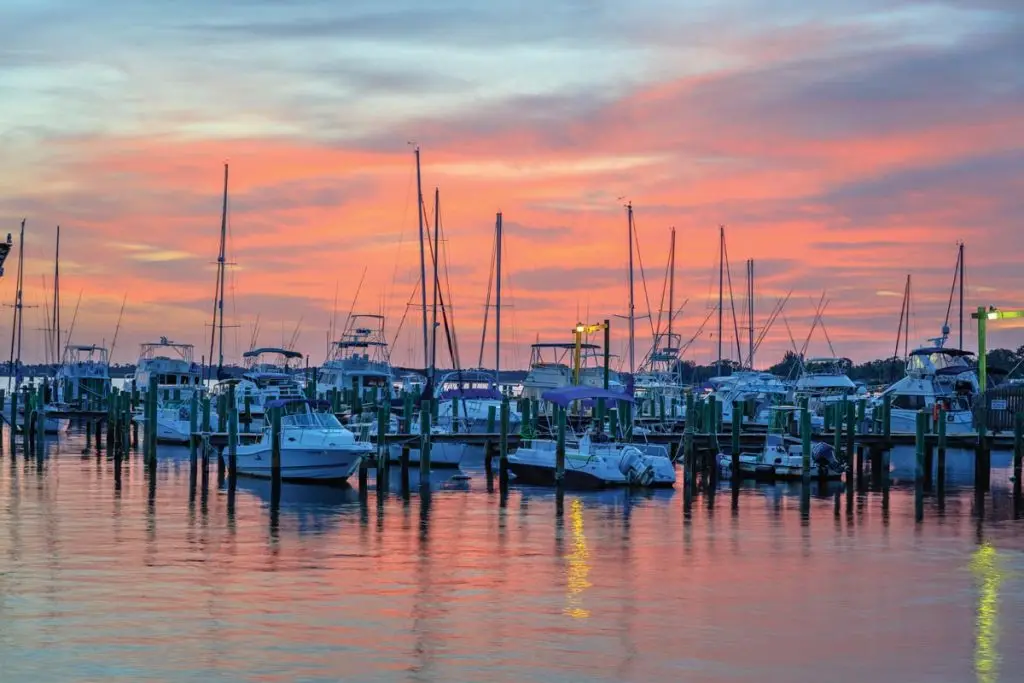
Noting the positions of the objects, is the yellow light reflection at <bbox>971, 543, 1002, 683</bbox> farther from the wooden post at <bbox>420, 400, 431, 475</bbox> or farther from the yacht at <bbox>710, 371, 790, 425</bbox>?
the yacht at <bbox>710, 371, 790, 425</bbox>

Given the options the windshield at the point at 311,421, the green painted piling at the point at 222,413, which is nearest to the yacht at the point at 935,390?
the green painted piling at the point at 222,413

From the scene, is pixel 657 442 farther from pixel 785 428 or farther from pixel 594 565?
pixel 594 565

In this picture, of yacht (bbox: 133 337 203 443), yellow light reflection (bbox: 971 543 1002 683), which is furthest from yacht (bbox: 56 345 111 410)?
yellow light reflection (bbox: 971 543 1002 683)

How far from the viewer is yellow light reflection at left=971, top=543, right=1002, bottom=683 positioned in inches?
907

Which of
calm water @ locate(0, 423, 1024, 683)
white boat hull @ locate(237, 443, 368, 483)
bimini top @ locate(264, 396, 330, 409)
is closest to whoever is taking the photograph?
calm water @ locate(0, 423, 1024, 683)

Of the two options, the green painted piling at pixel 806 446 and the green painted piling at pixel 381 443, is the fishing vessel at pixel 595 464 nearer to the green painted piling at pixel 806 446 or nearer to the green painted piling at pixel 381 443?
the green painted piling at pixel 806 446

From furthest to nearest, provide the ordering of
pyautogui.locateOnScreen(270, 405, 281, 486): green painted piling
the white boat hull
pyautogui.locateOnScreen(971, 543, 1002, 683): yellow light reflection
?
the white boat hull → pyautogui.locateOnScreen(270, 405, 281, 486): green painted piling → pyautogui.locateOnScreen(971, 543, 1002, 683): yellow light reflection

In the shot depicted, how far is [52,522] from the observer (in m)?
39.5

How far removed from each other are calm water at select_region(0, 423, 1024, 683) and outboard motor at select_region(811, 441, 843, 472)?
7.29 m

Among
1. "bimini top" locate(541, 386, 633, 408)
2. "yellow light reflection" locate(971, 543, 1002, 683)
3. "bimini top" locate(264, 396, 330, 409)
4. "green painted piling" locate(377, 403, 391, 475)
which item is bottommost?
"yellow light reflection" locate(971, 543, 1002, 683)

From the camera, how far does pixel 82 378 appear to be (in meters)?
96.9

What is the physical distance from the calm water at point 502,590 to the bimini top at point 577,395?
9.04 m

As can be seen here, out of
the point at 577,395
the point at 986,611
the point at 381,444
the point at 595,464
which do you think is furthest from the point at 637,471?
the point at 986,611

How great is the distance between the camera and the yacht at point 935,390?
75125 millimetres
